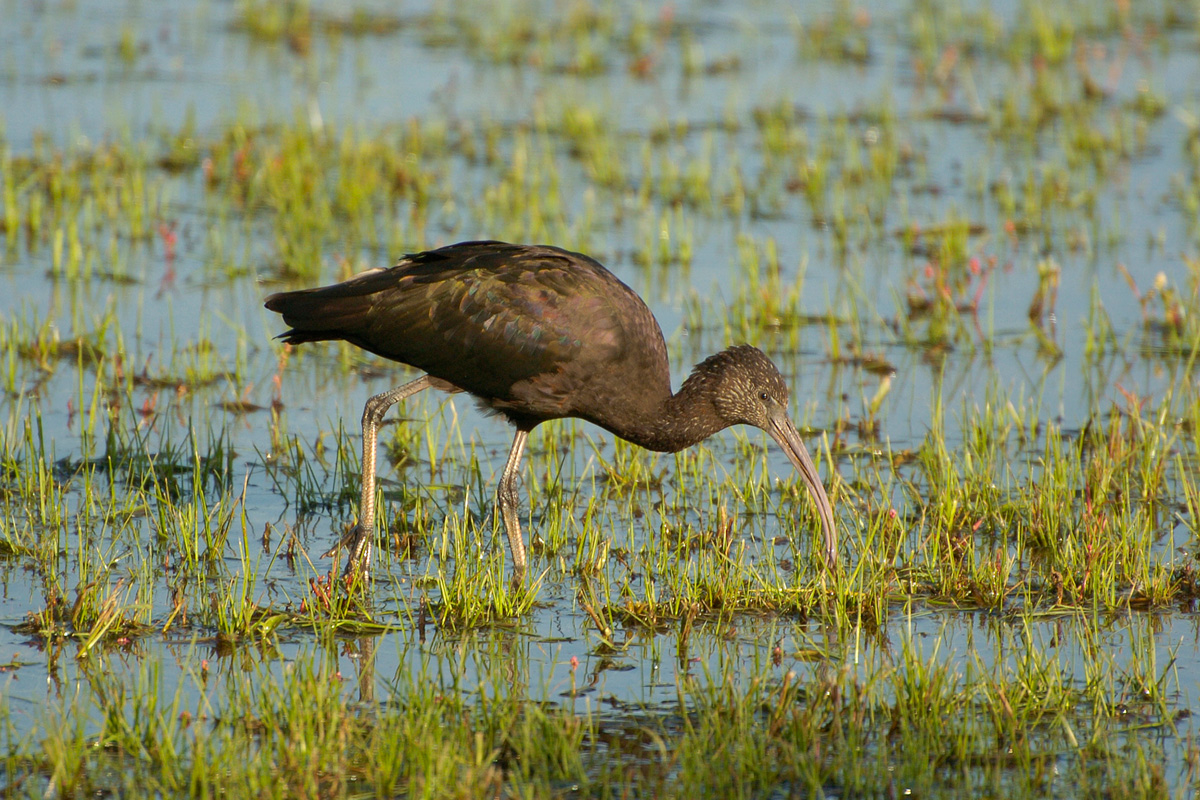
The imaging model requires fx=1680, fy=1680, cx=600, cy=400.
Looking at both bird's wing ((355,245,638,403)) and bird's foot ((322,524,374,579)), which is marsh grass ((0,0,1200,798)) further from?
bird's wing ((355,245,638,403))

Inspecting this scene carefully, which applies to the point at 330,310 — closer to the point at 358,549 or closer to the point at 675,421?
the point at 358,549

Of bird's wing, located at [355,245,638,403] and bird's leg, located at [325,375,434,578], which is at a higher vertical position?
bird's wing, located at [355,245,638,403]

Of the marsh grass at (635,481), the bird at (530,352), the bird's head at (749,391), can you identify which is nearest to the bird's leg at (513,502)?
the bird at (530,352)

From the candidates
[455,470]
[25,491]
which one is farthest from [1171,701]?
[25,491]

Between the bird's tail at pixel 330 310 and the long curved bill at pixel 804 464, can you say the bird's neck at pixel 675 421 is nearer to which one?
the long curved bill at pixel 804 464

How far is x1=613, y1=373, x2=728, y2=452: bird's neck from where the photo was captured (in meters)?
5.98

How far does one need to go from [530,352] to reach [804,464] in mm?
1080

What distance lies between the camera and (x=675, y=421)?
5980 mm

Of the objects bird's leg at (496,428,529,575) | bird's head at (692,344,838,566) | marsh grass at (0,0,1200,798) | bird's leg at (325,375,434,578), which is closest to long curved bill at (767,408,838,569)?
bird's head at (692,344,838,566)

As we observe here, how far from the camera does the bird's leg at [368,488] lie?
573 centimetres

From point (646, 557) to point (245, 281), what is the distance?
173 inches

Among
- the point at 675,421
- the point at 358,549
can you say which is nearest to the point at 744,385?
the point at 675,421

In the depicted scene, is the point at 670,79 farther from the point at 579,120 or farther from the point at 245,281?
the point at 245,281

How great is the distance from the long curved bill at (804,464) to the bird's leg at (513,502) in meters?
0.93
